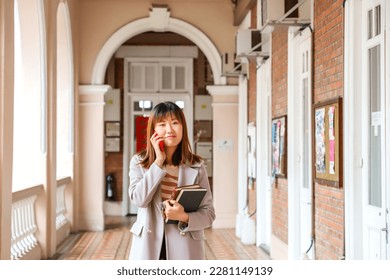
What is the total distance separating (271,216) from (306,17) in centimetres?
299

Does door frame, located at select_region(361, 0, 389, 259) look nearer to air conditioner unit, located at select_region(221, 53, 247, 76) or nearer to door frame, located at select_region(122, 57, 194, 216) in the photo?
air conditioner unit, located at select_region(221, 53, 247, 76)

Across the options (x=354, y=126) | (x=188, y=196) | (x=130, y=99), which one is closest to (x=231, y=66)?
(x=130, y=99)

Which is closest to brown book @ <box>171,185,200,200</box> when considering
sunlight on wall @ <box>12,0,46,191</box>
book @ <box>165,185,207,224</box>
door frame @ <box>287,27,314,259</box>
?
book @ <box>165,185,207,224</box>

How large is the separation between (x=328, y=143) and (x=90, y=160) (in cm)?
687

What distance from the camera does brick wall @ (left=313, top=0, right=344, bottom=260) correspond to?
5525 millimetres

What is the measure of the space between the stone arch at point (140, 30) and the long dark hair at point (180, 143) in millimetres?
9209

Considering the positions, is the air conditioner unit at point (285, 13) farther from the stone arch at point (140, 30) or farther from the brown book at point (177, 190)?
the stone arch at point (140, 30)

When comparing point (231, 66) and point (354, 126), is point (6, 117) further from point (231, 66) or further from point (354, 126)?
point (231, 66)

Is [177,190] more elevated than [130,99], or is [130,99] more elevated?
[130,99]

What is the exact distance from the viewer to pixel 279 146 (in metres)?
8.02

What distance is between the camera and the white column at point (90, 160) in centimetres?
1195

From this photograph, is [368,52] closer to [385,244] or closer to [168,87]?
[385,244]

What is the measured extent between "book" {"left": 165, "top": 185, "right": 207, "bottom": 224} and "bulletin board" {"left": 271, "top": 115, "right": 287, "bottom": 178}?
513 cm

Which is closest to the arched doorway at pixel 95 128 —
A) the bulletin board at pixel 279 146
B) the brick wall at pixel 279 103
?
the brick wall at pixel 279 103
